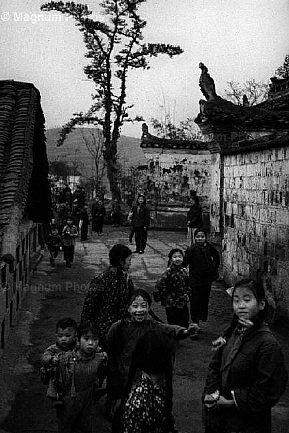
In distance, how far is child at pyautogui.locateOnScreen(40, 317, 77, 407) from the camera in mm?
4008

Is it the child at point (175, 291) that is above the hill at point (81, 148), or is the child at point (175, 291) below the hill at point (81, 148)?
below

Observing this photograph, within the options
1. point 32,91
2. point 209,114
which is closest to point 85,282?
point 209,114

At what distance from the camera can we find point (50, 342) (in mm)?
7281

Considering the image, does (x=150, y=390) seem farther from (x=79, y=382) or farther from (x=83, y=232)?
(x=83, y=232)

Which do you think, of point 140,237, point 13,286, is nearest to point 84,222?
point 140,237

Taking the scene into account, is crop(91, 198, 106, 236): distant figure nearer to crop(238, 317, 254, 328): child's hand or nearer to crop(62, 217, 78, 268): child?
crop(62, 217, 78, 268): child

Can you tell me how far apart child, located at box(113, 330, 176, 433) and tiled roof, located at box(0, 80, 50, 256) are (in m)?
2.00

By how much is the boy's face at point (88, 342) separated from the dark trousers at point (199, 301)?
3.63 meters

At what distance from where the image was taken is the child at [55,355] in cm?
401

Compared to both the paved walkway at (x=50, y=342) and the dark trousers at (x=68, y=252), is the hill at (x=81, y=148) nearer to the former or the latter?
the dark trousers at (x=68, y=252)

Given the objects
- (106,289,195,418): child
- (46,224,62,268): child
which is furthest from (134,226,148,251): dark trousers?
(106,289,195,418): child

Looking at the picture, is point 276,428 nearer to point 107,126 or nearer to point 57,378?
point 57,378

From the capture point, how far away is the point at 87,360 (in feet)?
13.4

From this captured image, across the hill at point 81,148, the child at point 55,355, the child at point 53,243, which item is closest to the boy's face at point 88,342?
the child at point 55,355
